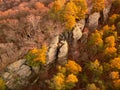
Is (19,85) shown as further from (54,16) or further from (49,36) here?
(54,16)

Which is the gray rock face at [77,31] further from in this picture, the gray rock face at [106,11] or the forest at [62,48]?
the gray rock face at [106,11]

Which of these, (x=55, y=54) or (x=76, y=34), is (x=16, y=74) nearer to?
(x=55, y=54)

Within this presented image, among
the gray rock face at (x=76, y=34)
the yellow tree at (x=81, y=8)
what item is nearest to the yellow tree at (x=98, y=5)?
the yellow tree at (x=81, y=8)

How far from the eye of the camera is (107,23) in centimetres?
11312

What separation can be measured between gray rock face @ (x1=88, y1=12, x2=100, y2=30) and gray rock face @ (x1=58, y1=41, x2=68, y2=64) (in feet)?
41.9

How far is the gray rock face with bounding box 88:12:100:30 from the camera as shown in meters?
112

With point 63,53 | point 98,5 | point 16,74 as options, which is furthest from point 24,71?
point 98,5

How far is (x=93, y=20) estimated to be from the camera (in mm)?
113125

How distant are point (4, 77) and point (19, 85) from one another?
4.71 meters

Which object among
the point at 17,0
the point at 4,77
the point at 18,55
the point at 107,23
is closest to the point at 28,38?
the point at 18,55

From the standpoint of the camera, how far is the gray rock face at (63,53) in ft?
335

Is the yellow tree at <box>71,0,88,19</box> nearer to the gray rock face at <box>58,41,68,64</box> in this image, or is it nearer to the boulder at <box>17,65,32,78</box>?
the gray rock face at <box>58,41,68,64</box>

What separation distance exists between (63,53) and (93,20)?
17.1m

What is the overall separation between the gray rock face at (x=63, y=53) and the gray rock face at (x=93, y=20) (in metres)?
12.8
